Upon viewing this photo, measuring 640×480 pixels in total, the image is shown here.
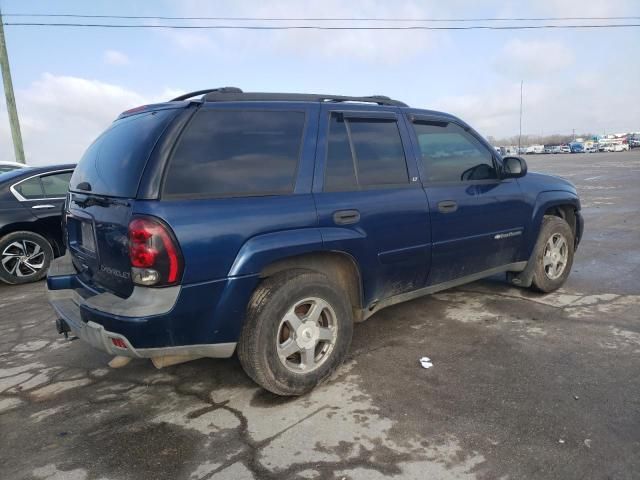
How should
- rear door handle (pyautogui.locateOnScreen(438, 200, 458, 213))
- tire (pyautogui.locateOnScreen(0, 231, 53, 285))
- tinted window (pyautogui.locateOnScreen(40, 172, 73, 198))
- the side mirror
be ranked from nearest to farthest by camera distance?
rear door handle (pyautogui.locateOnScreen(438, 200, 458, 213))
the side mirror
tire (pyautogui.locateOnScreen(0, 231, 53, 285))
tinted window (pyautogui.locateOnScreen(40, 172, 73, 198))

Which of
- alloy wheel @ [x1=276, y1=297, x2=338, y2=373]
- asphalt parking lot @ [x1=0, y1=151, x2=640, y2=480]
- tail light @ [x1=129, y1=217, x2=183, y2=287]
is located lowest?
asphalt parking lot @ [x1=0, y1=151, x2=640, y2=480]

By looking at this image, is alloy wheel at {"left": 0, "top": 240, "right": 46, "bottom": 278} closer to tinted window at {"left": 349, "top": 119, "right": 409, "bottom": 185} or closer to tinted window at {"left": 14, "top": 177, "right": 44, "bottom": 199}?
tinted window at {"left": 14, "top": 177, "right": 44, "bottom": 199}

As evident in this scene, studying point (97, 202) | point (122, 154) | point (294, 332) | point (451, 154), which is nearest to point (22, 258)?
point (97, 202)

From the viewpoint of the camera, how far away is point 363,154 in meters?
3.46

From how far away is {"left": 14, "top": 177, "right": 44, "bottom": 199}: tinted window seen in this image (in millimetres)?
6299

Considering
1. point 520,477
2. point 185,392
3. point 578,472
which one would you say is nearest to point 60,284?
point 185,392

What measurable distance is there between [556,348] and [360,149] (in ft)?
7.07

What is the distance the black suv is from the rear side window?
4785 mm

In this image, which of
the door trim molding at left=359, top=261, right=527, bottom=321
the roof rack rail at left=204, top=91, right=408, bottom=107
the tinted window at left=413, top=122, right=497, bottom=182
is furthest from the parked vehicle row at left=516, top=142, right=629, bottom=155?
the roof rack rail at left=204, top=91, right=408, bottom=107

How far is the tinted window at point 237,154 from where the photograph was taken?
2.71 m

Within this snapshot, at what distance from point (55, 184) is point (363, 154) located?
507 cm

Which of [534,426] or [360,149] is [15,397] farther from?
[534,426]

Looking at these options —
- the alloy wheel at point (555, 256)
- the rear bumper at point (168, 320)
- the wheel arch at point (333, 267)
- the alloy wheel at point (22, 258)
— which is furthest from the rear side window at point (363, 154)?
the alloy wheel at point (22, 258)

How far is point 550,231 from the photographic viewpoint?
15.9 feet
